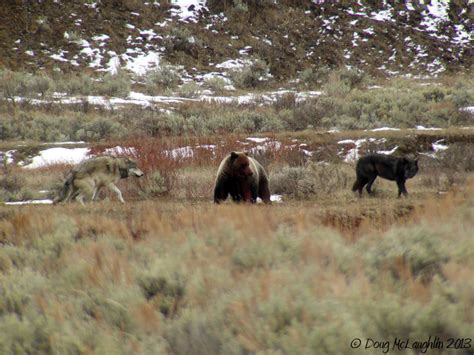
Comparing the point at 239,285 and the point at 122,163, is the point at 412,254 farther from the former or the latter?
the point at 122,163

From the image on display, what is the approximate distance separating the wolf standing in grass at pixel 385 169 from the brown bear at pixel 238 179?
317 centimetres

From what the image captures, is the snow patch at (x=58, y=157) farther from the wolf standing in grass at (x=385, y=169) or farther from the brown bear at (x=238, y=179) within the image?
the wolf standing in grass at (x=385, y=169)

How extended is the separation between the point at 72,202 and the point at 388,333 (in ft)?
32.0

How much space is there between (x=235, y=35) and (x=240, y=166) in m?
33.0

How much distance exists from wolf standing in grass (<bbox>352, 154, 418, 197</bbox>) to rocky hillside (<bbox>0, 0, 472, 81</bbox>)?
2440 cm

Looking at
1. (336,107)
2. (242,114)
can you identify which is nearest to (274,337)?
(242,114)

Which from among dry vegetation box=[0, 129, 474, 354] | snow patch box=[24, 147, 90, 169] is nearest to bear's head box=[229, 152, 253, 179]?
dry vegetation box=[0, 129, 474, 354]

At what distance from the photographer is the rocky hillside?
37312mm

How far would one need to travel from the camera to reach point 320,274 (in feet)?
16.5

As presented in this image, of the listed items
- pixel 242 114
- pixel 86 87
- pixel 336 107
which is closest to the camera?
pixel 242 114

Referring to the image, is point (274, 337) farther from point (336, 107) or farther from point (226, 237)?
point (336, 107)

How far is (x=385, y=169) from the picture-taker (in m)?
13.2

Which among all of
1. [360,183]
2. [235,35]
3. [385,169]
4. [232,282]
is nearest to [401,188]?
[385,169]

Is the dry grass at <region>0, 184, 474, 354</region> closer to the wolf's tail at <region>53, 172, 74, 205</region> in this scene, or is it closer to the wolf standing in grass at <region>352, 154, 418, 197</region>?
the wolf's tail at <region>53, 172, 74, 205</region>
